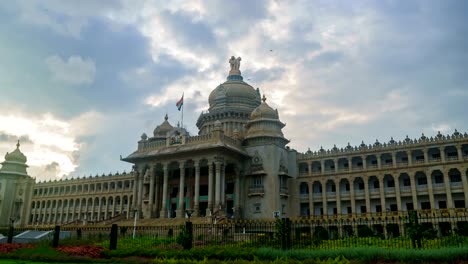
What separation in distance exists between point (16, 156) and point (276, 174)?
63292 millimetres

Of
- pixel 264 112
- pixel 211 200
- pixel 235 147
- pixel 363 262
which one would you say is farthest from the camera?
pixel 264 112

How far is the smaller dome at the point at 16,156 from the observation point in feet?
280

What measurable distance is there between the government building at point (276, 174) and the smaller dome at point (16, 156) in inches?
1735

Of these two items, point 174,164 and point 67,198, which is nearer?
point 174,164

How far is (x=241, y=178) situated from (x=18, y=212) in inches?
2254

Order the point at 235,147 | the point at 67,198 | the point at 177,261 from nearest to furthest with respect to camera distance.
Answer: the point at 177,261
the point at 235,147
the point at 67,198

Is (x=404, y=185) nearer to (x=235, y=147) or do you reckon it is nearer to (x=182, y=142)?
(x=235, y=147)

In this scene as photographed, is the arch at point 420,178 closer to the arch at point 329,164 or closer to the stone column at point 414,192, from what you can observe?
the stone column at point 414,192

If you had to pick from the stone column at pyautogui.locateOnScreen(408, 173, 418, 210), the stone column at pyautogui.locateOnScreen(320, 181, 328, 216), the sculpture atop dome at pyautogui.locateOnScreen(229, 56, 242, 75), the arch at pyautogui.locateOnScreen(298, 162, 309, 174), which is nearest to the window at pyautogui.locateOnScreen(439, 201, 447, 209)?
the stone column at pyautogui.locateOnScreen(408, 173, 418, 210)

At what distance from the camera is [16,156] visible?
86.4 m

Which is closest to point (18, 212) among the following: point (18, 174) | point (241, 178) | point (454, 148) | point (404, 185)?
point (18, 174)

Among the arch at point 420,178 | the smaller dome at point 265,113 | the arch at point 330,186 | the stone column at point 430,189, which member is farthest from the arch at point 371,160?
the smaller dome at point 265,113

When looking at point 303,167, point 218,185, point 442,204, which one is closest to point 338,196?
point 303,167

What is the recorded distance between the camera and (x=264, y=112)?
52.3m
